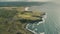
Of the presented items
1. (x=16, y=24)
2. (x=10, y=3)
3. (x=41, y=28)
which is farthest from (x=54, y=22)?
(x=10, y=3)

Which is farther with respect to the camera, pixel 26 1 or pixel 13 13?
pixel 26 1

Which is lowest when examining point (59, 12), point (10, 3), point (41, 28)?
point (41, 28)

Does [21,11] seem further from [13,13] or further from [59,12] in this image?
[59,12]

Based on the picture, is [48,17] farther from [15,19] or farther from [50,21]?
[15,19]
